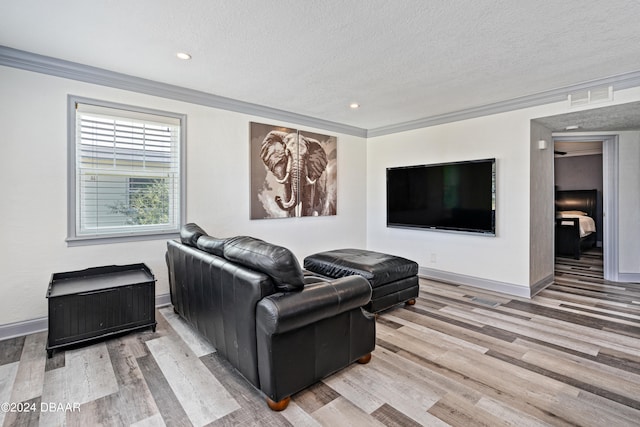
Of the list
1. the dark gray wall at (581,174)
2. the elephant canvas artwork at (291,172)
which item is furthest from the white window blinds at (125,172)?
the dark gray wall at (581,174)

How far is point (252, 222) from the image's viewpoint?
4.18m

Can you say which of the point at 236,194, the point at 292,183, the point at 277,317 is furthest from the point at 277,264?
the point at 292,183

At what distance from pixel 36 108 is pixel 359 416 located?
3551 millimetres

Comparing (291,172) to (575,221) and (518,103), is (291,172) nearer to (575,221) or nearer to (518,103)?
(518,103)

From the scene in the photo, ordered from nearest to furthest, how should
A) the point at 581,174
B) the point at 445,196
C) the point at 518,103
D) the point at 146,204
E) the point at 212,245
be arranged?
1. the point at 212,245
2. the point at 146,204
3. the point at 518,103
4. the point at 445,196
5. the point at 581,174

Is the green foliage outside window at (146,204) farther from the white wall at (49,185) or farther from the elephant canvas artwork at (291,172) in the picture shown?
the elephant canvas artwork at (291,172)

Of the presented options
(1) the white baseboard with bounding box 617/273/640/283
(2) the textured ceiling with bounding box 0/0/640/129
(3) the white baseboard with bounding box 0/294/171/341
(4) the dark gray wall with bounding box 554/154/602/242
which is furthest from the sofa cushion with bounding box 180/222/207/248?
(4) the dark gray wall with bounding box 554/154/602/242

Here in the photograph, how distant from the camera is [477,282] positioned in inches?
166

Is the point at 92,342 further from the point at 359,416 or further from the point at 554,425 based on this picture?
the point at 554,425

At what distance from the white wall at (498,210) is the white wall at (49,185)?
2.90 metres

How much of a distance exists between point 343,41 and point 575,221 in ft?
20.0

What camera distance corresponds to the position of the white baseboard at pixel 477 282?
3.85 metres

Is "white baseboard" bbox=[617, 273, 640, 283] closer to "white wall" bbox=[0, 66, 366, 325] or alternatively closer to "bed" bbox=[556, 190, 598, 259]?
"bed" bbox=[556, 190, 598, 259]

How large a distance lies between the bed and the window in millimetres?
7000
